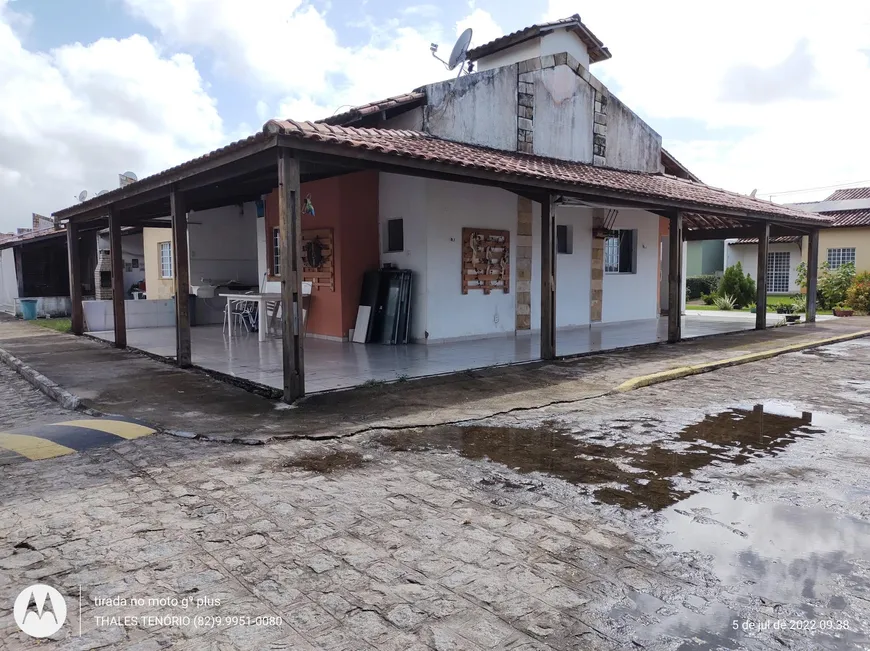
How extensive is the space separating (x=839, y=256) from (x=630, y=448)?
88.8 ft

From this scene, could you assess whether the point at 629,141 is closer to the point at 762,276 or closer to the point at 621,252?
the point at 621,252

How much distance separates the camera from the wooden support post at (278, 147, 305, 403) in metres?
6.38

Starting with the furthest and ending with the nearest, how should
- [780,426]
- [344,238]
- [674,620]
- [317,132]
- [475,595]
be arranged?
1. [344,238]
2. [317,132]
3. [780,426]
4. [475,595]
5. [674,620]

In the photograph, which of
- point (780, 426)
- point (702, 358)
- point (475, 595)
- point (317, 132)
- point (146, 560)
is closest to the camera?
point (475, 595)

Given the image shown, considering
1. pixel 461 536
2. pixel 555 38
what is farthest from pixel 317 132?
pixel 555 38

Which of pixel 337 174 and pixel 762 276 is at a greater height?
pixel 337 174

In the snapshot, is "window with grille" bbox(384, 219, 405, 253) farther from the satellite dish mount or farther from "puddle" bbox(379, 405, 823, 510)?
"puddle" bbox(379, 405, 823, 510)

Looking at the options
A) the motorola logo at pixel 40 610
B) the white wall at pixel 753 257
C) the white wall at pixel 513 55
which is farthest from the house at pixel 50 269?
the white wall at pixel 753 257

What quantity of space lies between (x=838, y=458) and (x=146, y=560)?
5.04m

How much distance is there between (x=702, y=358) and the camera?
998 cm

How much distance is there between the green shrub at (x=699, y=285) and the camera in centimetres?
2886

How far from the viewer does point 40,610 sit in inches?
107

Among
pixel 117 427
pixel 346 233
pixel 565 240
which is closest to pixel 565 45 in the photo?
pixel 565 240

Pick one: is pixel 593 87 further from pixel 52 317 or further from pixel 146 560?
pixel 52 317
